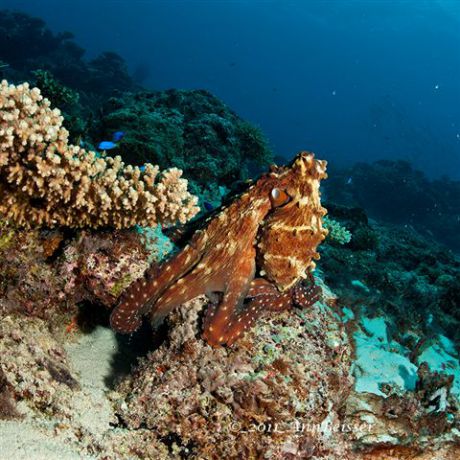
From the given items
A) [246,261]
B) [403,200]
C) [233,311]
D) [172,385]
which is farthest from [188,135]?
[403,200]

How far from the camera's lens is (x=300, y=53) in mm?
170625

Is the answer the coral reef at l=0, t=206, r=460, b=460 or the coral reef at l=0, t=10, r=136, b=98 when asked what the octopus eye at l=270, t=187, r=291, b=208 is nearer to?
the coral reef at l=0, t=206, r=460, b=460

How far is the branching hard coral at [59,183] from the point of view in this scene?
320 cm

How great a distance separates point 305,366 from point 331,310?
3.65ft

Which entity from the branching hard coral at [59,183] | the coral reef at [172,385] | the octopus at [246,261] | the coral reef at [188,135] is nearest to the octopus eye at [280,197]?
the octopus at [246,261]

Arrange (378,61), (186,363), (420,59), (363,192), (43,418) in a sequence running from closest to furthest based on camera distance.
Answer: (43,418) < (186,363) < (363,192) < (420,59) < (378,61)

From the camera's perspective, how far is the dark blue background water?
120625 millimetres

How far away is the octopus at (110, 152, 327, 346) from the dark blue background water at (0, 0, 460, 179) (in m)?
98.4

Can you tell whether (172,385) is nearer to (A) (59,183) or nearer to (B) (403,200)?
(A) (59,183)

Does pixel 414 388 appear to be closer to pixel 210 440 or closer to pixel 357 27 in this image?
pixel 210 440

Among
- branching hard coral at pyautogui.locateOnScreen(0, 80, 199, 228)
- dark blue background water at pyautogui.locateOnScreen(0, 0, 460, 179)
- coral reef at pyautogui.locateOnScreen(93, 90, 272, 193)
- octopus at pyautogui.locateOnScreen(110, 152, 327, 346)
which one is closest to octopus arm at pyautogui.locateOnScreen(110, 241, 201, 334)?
octopus at pyautogui.locateOnScreen(110, 152, 327, 346)

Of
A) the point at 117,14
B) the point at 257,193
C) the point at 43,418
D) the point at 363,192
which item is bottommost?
the point at 43,418

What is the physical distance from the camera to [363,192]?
3167cm

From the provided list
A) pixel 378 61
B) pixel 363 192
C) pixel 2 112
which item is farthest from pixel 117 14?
pixel 2 112
